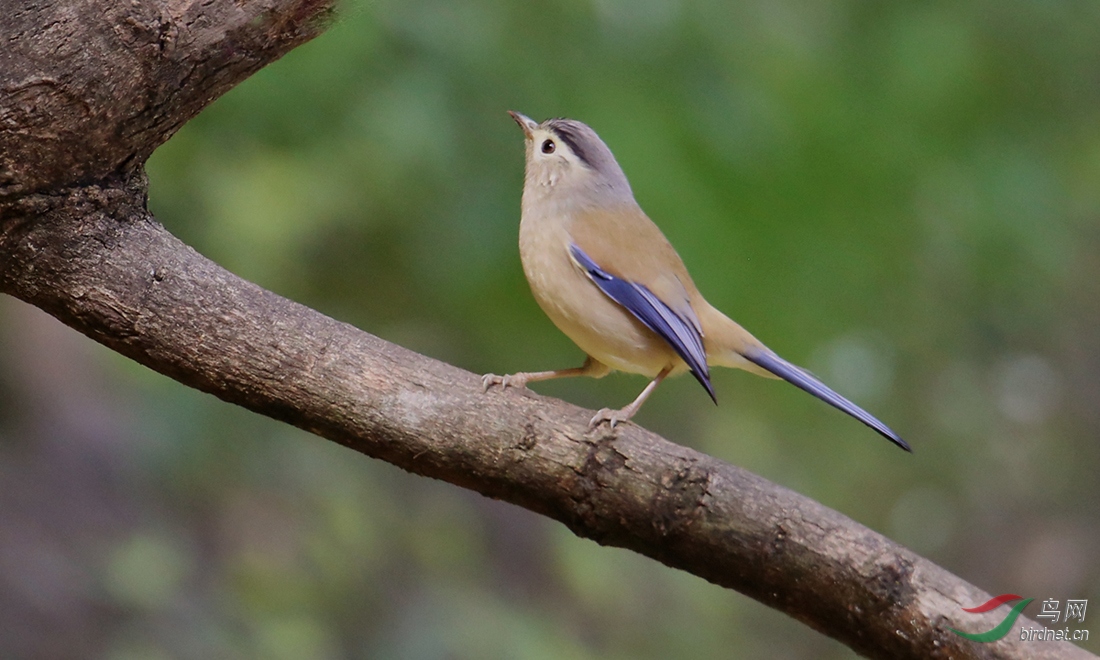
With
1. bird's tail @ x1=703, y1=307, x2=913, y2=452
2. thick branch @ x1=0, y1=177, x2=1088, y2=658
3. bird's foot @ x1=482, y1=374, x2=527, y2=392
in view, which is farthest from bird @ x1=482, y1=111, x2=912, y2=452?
thick branch @ x1=0, y1=177, x2=1088, y2=658

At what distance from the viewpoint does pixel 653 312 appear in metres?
3.40

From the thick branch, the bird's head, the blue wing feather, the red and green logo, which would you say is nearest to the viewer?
the thick branch

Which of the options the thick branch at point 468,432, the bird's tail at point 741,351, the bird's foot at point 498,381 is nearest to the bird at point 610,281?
the bird's tail at point 741,351

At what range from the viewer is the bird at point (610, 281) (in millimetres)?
3391

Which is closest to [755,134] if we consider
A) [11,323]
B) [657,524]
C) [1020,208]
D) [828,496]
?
[1020,208]

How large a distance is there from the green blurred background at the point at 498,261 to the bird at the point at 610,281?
0.33ft

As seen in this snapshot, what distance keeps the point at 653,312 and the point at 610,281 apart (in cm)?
18

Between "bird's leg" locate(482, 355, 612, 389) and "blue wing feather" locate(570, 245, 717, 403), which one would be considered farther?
"blue wing feather" locate(570, 245, 717, 403)

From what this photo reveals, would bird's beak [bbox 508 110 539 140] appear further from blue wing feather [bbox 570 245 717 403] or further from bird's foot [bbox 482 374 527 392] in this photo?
bird's foot [bbox 482 374 527 392]

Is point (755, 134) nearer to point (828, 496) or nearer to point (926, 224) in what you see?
point (926, 224)

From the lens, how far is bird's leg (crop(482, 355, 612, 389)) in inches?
106

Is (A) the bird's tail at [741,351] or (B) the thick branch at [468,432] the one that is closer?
(B) the thick branch at [468,432]

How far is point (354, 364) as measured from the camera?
2535 mm

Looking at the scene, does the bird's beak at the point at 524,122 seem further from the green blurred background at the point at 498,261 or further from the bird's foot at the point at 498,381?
the bird's foot at the point at 498,381
